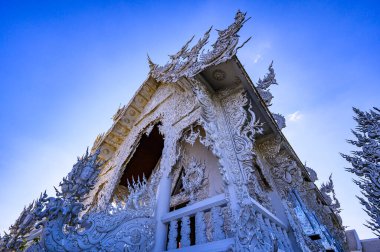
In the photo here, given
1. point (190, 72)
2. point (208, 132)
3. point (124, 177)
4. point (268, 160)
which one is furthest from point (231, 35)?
point (124, 177)

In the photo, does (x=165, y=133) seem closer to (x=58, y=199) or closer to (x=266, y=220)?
(x=58, y=199)

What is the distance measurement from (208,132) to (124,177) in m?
3.89

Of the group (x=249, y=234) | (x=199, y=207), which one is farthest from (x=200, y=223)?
(x=249, y=234)

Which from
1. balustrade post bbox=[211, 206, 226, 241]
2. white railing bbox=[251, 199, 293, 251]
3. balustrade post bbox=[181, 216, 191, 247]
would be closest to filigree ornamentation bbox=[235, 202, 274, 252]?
white railing bbox=[251, 199, 293, 251]

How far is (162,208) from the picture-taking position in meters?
3.02

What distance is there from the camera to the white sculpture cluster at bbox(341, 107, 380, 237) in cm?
269

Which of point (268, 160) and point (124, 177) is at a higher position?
point (124, 177)

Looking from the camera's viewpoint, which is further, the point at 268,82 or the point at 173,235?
the point at 268,82

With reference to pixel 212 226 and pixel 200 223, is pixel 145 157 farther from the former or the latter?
pixel 212 226

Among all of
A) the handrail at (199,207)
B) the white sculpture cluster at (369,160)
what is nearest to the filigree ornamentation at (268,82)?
the white sculpture cluster at (369,160)

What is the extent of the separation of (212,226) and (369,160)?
2606 mm

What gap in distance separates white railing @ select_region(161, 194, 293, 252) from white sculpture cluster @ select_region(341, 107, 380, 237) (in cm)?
123

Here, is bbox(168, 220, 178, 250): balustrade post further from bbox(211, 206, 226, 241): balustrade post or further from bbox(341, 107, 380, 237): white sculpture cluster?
bbox(341, 107, 380, 237): white sculpture cluster

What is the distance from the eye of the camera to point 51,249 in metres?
2.11
